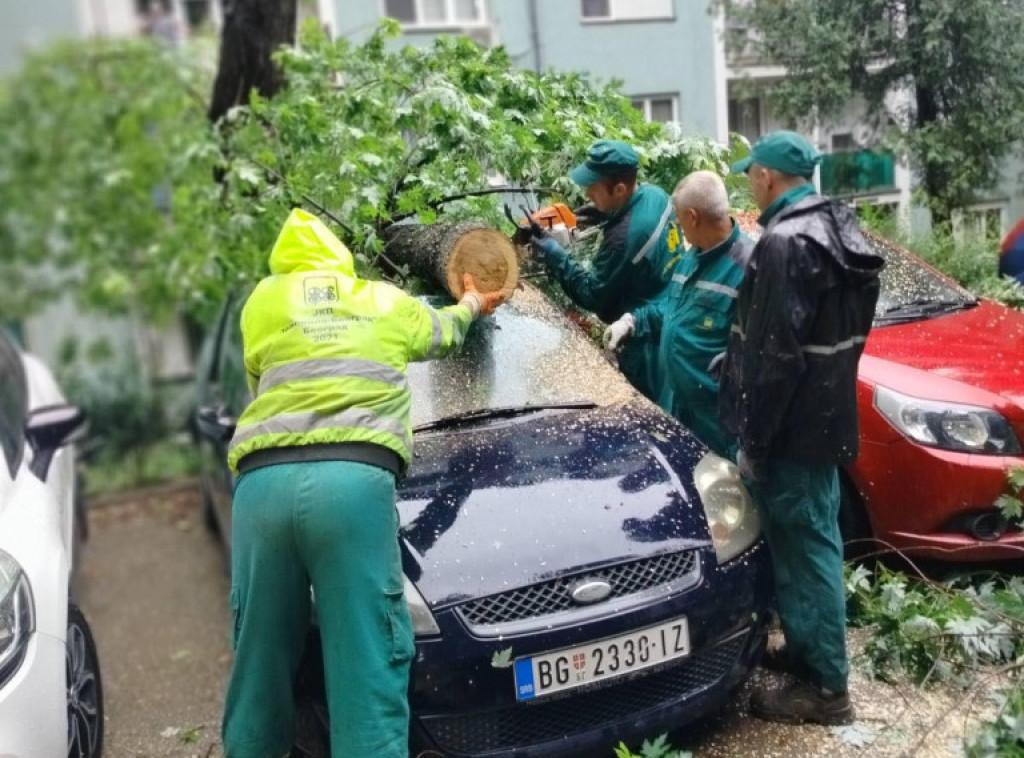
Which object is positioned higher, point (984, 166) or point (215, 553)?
point (984, 166)

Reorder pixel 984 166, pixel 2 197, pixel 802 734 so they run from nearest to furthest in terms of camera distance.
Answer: pixel 802 734 → pixel 984 166 → pixel 2 197

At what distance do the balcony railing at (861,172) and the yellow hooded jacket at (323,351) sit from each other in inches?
108

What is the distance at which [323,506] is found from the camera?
2.55 m

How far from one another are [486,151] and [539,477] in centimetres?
167

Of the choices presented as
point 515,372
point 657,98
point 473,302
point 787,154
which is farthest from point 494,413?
point 657,98

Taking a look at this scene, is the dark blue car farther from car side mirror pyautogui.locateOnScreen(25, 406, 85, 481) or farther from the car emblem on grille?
car side mirror pyautogui.locateOnScreen(25, 406, 85, 481)

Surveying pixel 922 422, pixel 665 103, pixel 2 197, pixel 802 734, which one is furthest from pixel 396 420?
pixel 2 197

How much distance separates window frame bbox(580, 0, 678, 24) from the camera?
5.02m

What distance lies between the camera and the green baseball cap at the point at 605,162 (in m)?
3.86

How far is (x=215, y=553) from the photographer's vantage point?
22.7ft

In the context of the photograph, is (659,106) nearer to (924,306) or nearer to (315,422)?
(924,306)

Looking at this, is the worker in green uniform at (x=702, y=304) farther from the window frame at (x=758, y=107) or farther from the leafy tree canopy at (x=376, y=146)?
the window frame at (x=758, y=107)

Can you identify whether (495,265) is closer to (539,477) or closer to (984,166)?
(539,477)

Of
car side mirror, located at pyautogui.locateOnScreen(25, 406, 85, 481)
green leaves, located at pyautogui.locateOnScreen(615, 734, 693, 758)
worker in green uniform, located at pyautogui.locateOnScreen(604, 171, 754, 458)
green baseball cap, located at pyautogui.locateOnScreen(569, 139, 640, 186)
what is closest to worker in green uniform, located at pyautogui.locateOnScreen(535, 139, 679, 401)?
green baseball cap, located at pyautogui.locateOnScreen(569, 139, 640, 186)
